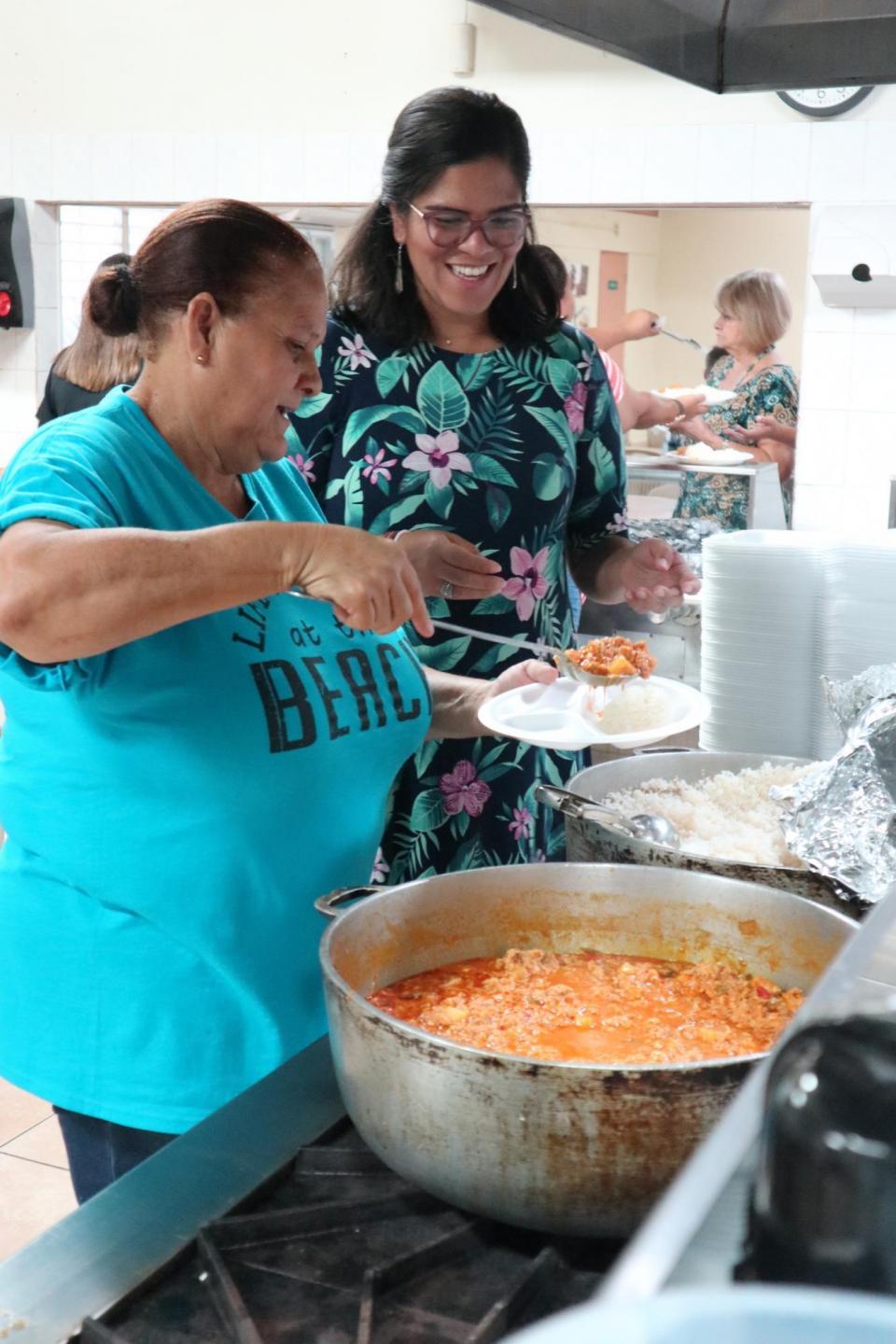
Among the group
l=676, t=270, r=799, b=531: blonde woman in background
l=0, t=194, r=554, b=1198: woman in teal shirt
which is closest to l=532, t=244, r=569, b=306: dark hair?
l=0, t=194, r=554, b=1198: woman in teal shirt

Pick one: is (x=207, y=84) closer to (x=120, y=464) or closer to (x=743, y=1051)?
(x=120, y=464)

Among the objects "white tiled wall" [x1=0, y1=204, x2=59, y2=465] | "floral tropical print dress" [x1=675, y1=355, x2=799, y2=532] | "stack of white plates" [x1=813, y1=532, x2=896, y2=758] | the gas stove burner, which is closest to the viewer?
the gas stove burner

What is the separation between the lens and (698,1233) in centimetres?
38

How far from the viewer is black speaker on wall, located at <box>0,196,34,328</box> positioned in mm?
4891

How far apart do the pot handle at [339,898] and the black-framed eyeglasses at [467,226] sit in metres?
0.95

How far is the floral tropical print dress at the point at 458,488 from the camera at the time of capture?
5.82 ft

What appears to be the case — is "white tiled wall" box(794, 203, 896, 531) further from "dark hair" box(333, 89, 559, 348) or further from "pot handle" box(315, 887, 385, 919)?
"pot handle" box(315, 887, 385, 919)

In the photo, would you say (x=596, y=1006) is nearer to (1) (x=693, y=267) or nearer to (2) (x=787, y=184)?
(2) (x=787, y=184)

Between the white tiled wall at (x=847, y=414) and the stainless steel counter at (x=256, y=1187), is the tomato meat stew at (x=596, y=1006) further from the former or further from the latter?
the white tiled wall at (x=847, y=414)

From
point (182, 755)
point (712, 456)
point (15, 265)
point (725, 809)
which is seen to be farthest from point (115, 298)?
point (15, 265)

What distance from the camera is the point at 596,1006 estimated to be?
1.02 m

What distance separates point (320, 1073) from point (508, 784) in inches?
32.8

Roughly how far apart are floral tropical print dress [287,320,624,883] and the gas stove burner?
3.11 feet

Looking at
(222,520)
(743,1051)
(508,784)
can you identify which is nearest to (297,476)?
(222,520)
